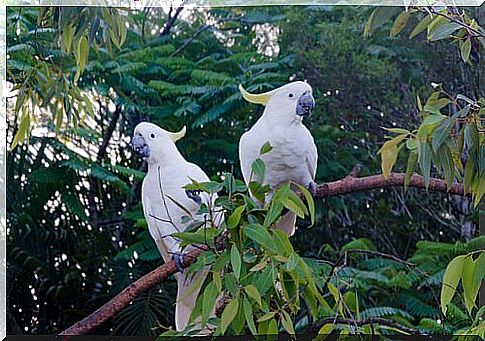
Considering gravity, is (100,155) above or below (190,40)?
below

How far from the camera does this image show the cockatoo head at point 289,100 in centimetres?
238

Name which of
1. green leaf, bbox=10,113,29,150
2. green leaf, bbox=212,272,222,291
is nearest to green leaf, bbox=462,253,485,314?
green leaf, bbox=212,272,222,291

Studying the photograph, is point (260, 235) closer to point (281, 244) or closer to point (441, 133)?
point (281, 244)

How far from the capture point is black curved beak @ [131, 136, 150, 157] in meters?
2.41

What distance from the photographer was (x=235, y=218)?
153cm

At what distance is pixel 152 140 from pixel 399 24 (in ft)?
2.84

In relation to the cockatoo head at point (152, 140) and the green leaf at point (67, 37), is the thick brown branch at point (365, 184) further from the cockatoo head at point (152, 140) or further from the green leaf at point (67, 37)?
the green leaf at point (67, 37)

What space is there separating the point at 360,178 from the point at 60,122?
3.28 feet

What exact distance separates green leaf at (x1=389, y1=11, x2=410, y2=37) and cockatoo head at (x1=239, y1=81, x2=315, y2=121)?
329mm

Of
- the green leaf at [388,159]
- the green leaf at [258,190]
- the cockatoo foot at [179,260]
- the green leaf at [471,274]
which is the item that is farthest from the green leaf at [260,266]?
the cockatoo foot at [179,260]

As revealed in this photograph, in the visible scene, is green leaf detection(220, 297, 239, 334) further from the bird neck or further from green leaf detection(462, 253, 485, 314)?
the bird neck

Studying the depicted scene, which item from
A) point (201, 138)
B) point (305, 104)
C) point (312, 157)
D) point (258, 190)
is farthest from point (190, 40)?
point (258, 190)

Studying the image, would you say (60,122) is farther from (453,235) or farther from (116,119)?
(453,235)

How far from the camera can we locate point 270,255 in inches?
59.5
